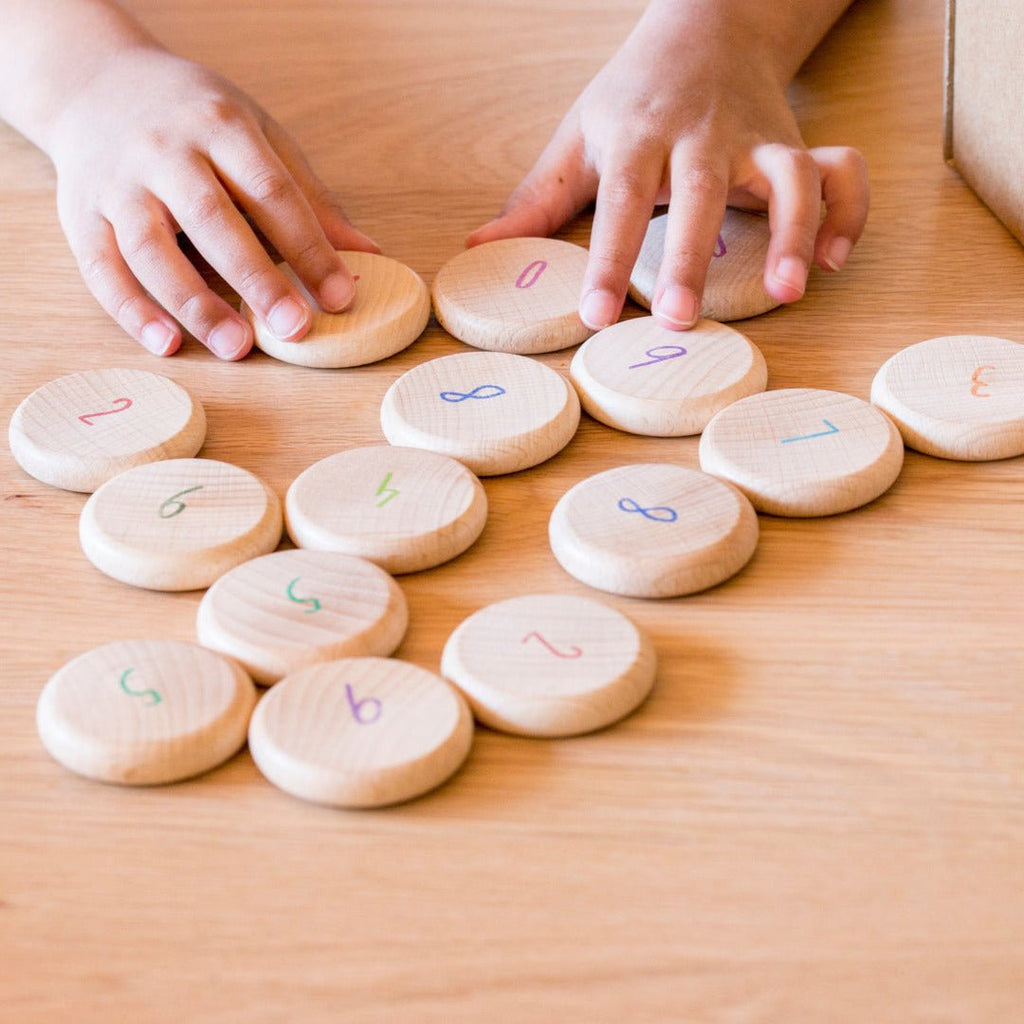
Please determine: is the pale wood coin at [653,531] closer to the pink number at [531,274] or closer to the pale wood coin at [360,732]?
the pale wood coin at [360,732]

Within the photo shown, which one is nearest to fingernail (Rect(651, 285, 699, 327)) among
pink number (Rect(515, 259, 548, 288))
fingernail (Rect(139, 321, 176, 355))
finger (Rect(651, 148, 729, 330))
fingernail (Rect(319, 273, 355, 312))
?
finger (Rect(651, 148, 729, 330))

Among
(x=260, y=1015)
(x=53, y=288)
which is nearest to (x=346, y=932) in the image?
(x=260, y=1015)

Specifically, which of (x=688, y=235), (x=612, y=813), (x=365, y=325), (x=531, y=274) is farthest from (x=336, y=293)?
(x=612, y=813)

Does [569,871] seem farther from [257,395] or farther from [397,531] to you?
[257,395]

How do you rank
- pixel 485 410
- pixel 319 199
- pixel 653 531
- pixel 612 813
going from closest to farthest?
1. pixel 612 813
2. pixel 653 531
3. pixel 485 410
4. pixel 319 199

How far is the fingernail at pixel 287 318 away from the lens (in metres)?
0.84

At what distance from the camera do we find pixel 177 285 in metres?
0.87

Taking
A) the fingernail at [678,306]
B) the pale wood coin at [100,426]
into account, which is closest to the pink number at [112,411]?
the pale wood coin at [100,426]

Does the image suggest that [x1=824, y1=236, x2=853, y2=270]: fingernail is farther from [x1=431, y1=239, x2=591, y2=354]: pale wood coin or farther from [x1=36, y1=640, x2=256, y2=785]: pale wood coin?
[x1=36, y1=640, x2=256, y2=785]: pale wood coin

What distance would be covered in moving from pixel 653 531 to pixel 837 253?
1.14 ft

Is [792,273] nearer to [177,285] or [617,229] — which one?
[617,229]

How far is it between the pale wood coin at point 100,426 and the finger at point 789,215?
402 mm

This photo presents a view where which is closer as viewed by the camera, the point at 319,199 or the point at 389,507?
the point at 389,507

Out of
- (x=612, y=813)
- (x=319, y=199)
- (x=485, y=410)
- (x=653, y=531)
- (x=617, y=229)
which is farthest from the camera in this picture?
(x=319, y=199)
